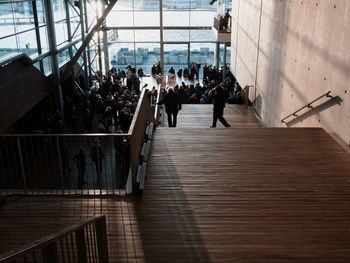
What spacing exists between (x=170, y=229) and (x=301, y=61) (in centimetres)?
590

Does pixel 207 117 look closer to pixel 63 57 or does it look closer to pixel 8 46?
pixel 8 46

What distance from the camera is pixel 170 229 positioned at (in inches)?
173

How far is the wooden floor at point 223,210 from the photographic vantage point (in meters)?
4.02

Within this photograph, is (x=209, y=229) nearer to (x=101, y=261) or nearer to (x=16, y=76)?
(x=101, y=261)

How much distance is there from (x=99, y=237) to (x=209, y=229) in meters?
1.50

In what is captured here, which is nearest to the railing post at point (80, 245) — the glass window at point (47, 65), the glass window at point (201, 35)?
the glass window at point (47, 65)

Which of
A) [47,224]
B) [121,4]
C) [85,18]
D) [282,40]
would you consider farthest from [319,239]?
[121,4]

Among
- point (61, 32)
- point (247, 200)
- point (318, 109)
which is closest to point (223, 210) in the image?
point (247, 200)

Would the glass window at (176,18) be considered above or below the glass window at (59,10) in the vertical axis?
below

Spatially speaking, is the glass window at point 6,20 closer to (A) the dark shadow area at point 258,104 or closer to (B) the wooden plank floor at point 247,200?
(B) the wooden plank floor at point 247,200

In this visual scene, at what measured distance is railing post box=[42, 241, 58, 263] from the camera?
8.25 feet

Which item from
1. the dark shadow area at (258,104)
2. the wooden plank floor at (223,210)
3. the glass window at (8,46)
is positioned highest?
the glass window at (8,46)

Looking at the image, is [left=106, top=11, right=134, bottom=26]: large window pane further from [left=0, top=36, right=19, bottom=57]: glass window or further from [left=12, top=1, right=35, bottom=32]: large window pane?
[left=0, top=36, right=19, bottom=57]: glass window

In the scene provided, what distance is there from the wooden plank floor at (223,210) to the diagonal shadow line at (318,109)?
80cm
